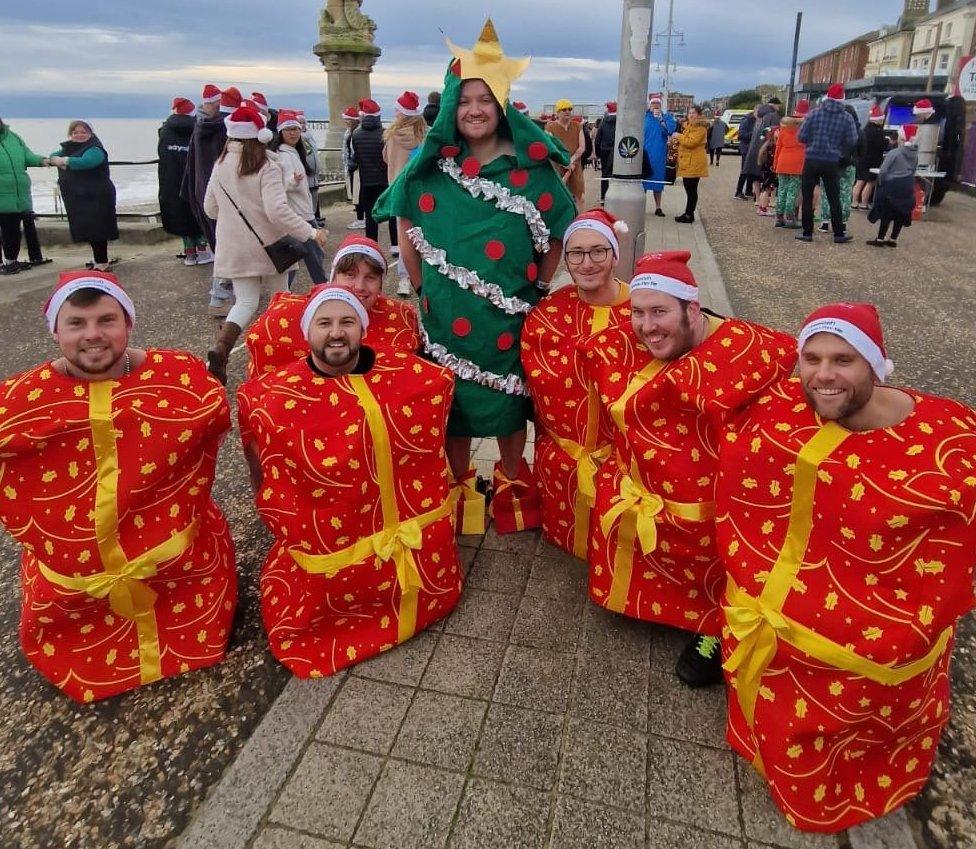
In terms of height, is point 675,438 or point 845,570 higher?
point 675,438

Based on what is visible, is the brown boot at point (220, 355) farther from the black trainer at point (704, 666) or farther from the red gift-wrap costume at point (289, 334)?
the black trainer at point (704, 666)

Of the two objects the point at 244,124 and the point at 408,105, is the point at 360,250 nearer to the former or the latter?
the point at 244,124

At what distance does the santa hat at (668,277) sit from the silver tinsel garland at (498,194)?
62 cm

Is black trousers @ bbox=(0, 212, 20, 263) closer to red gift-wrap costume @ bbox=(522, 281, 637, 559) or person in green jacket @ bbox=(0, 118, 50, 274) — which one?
person in green jacket @ bbox=(0, 118, 50, 274)

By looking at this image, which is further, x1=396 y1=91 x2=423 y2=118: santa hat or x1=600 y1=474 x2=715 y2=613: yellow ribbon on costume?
x1=396 y1=91 x2=423 y2=118: santa hat

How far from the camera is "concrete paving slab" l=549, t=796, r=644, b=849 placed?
194 centimetres

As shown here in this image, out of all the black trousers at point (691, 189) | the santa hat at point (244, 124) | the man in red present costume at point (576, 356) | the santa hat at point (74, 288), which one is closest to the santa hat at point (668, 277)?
the man in red present costume at point (576, 356)

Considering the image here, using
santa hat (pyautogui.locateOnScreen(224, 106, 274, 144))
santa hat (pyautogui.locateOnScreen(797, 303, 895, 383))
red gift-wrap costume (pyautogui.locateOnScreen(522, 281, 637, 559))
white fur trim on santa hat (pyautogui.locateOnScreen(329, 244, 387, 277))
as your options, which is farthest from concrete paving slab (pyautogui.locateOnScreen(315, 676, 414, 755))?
santa hat (pyautogui.locateOnScreen(224, 106, 274, 144))

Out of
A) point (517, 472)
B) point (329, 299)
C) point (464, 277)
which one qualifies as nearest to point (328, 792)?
point (329, 299)

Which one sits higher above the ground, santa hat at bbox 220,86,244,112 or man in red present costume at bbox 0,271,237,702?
santa hat at bbox 220,86,244,112

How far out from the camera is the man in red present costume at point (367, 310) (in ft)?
9.62

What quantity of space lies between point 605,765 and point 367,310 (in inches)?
74.6

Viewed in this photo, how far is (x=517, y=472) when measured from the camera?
3.43 meters

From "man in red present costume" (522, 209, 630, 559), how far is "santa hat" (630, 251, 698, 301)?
0.29 m
